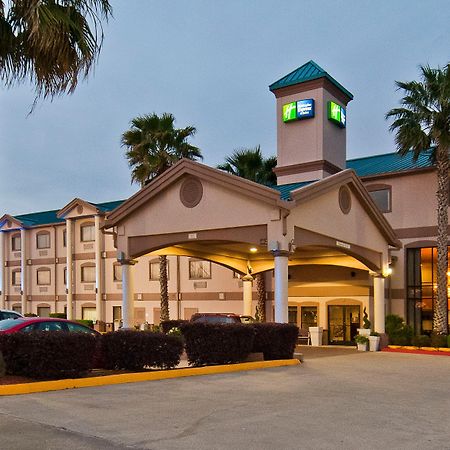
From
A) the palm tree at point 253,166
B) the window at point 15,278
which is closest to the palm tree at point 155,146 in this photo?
the palm tree at point 253,166

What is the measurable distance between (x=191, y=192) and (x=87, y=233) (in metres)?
19.8

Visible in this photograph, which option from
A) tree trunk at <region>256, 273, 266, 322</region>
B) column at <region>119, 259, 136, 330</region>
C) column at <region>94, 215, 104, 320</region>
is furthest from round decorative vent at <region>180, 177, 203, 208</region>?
column at <region>94, 215, 104, 320</region>

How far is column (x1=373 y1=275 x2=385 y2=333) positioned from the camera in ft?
86.0

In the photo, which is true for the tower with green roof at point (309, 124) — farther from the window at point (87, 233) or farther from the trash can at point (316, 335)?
the window at point (87, 233)

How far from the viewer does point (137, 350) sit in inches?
580

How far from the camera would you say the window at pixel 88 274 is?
39.2 meters

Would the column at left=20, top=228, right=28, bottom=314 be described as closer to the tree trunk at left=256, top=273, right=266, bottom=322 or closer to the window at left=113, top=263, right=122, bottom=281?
the window at left=113, top=263, right=122, bottom=281

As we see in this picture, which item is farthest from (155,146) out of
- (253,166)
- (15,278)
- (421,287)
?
(15,278)

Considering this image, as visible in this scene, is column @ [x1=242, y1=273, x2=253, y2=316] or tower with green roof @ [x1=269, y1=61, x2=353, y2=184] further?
column @ [x1=242, y1=273, x2=253, y2=316]

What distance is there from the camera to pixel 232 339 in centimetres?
1691

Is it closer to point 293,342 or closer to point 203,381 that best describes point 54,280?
point 293,342

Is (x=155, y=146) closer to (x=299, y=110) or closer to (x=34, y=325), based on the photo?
(x=299, y=110)

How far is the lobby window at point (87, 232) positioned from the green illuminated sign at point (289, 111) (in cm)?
1664

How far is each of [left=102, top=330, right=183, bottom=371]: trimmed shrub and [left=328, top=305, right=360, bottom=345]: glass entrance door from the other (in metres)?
15.8
